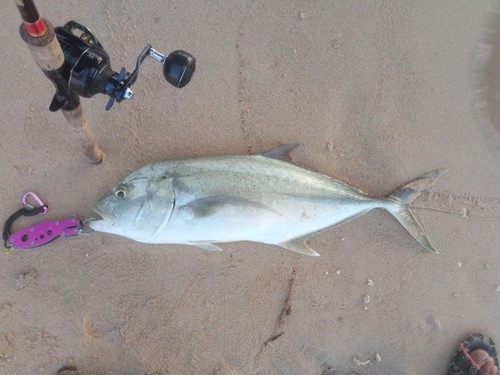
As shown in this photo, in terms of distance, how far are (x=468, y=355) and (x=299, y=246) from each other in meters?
1.56

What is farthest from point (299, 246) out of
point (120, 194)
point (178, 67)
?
point (178, 67)

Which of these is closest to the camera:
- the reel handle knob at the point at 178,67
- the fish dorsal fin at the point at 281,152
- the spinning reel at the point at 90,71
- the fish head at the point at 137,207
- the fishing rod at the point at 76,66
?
the fishing rod at the point at 76,66

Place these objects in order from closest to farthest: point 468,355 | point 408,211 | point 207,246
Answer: point 207,246 < point 408,211 < point 468,355

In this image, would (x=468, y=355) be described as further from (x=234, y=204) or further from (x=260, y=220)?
(x=234, y=204)

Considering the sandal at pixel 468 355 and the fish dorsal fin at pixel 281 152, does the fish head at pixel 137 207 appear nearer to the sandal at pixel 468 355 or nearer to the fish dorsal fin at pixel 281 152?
the fish dorsal fin at pixel 281 152

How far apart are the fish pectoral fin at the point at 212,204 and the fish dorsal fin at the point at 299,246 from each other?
1.20 ft

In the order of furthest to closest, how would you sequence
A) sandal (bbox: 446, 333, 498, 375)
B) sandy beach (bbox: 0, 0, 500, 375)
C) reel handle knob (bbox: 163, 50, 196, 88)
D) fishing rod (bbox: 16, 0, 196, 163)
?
sandal (bbox: 446, 333, 498, 375) → sandy beach (bbox: 0, 0, 500, 375) → reel handle knob (bbox: 163, 50, 196, 88) → fishing rod (bbox: 16, 0, 196, 163)

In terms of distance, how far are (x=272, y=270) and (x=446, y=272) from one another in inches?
51.5

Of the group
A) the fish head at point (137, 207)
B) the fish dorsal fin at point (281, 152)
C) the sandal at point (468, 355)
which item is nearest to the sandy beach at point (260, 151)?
the sandal at point (468, 355)

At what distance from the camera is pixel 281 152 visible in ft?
8.82

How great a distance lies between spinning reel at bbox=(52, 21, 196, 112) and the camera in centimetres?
183

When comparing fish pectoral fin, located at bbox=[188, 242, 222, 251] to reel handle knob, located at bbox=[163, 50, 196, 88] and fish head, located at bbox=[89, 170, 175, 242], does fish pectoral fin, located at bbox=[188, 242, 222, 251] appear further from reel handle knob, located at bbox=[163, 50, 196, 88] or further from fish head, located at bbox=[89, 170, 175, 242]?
reel handle knob, located at bbox=[163, 50, 196, 88]

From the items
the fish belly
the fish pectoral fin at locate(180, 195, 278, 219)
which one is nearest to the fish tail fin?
the fish belly

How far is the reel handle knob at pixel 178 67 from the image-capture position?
6.38ft
